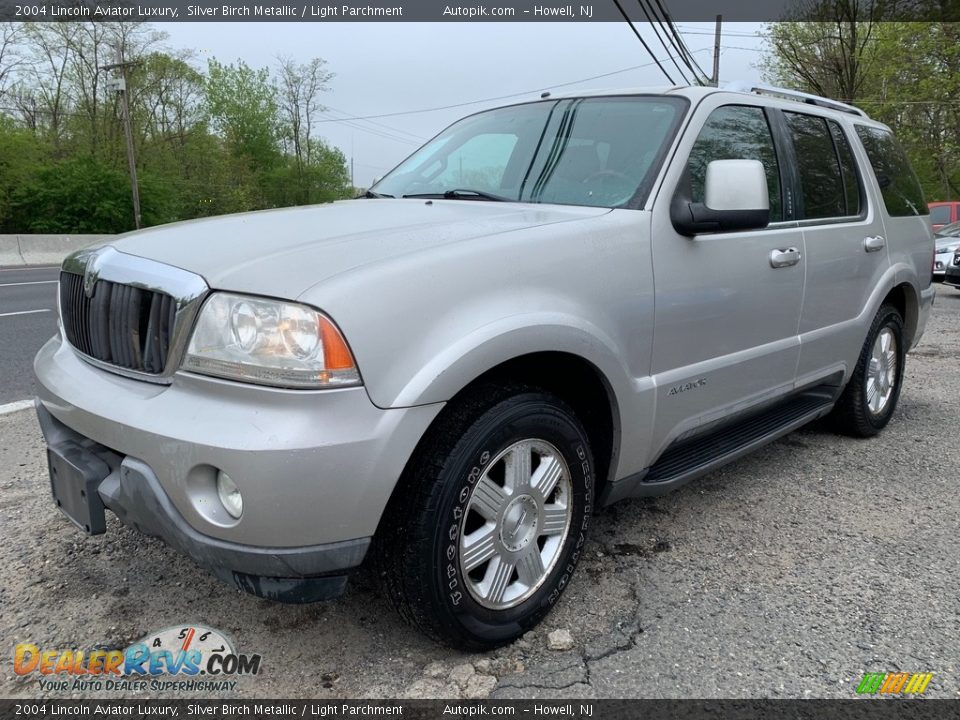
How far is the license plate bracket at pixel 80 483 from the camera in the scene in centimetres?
204

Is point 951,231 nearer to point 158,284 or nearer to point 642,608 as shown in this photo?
point 642,608

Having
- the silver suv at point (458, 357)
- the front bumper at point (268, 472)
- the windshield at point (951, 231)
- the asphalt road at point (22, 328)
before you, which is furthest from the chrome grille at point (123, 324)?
the windshield at point (951, 231)

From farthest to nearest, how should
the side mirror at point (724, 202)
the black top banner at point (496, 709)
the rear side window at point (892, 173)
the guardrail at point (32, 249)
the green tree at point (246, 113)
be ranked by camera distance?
the green tree at point (246, 113) < the guardrail at point (32, 249) < the rear side window at point (892, 173) < the side mirror at point (724, 202) < the black top banner at point (496, 709)

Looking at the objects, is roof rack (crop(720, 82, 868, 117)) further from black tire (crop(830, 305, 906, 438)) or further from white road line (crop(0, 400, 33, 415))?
white road line (crop(0, 400, 33, 415))

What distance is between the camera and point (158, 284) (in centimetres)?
200

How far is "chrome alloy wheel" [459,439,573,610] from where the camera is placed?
7.02ft

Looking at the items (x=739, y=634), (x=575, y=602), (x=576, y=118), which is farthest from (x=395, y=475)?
(x=576, y=118)

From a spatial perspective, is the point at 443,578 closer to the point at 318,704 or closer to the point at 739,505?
the point at 318,704

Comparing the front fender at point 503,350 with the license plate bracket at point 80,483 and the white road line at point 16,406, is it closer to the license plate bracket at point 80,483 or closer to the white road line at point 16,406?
the license plate bracket at point 80,483

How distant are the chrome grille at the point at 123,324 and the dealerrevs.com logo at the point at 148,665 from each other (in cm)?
88

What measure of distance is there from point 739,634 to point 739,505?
1.11 metres

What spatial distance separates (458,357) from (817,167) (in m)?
2.63

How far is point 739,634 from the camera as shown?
2.37 meters

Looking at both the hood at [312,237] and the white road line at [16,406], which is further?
the white road line at [16,406]
